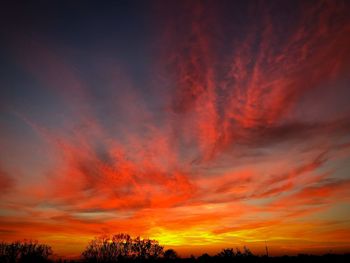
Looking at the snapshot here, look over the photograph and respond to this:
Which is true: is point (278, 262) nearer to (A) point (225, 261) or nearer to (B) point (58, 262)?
(A) point (225, 261)

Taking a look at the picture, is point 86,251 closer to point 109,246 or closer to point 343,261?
point 109,246

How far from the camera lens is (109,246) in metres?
132

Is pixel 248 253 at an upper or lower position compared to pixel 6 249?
lower

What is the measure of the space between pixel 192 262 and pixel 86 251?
87592 mm

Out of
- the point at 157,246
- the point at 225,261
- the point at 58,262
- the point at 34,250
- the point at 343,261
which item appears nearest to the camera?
the point at 343,261

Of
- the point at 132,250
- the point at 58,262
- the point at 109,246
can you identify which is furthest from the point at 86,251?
the point at 58,262

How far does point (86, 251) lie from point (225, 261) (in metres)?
96.2

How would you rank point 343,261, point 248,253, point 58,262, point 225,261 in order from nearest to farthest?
point 343,261 < point 225,261 < point 248,253 < point 58,262

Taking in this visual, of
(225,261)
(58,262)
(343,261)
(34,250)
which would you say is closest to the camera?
(343,261)

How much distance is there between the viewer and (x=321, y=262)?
1608 inches

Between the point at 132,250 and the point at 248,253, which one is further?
the point at 132,250

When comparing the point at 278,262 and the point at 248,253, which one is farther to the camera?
the point at 248,253

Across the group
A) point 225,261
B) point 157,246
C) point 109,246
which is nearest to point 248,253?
point 225,261

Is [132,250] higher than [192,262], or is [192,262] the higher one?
[132,250]
